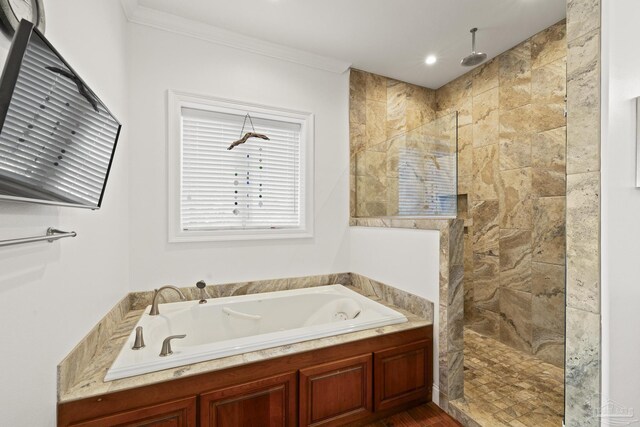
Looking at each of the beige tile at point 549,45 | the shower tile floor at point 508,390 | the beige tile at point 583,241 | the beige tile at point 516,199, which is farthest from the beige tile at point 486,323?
the beige tile at point 549,45

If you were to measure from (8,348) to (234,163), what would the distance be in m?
1.97

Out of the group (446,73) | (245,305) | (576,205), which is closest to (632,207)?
(576,205)

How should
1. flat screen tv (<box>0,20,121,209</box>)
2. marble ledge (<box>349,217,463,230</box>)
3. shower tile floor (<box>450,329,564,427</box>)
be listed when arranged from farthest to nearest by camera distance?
marble ledge (<box>349,217,463,230</box>) < shower tile floor (<box>450,329,564,427</box>) < flat screen tv (<box>0,20,121,209</box>)

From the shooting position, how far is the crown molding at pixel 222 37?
2.24m

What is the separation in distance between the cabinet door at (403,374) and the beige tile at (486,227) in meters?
1.45

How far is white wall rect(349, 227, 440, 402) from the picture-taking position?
2092mm

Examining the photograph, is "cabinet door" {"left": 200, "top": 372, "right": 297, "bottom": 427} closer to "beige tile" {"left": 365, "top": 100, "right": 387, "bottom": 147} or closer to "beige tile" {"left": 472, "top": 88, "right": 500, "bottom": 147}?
"beige tile" {"left": 365, "top": 100, "right": 387, "bottom": 147}

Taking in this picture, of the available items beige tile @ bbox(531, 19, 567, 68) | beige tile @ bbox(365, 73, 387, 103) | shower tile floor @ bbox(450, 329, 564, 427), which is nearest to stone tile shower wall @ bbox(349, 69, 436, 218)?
beige tile @ bbox(365, 73, 387, 103)

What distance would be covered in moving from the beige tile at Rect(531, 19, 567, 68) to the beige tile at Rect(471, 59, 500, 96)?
36cm

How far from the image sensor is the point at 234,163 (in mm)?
2650

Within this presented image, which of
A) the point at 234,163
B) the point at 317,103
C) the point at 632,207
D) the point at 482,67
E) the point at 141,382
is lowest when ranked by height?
the point at 141,382

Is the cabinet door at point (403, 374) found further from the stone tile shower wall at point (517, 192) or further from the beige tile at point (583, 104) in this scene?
the beige tile at point (583, 104)

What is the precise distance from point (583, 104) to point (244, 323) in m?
2.46

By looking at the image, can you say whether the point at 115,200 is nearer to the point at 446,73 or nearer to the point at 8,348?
the point at 8,348
